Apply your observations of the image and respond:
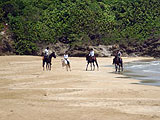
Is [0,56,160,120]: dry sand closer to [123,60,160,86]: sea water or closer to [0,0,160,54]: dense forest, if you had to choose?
[123,60,160,86]: sea water

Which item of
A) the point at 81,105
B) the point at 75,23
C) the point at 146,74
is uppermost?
the point at 75,23

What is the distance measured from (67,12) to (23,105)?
223 feet

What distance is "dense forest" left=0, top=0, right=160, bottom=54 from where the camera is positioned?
218ft

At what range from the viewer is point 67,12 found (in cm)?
7550

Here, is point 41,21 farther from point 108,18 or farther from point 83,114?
point 83,114

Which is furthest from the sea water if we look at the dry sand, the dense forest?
the dense forest

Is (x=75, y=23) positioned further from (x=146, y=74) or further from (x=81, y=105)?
(x=81, y=105)

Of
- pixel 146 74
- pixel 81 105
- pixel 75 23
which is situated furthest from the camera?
pixel 75 23

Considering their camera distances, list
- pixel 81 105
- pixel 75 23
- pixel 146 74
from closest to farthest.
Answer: pixel 81 105, pixel 146 74, pixel 75 23

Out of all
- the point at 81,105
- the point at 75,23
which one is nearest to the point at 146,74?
the point at 81,105

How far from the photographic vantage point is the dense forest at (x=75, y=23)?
6638 cm

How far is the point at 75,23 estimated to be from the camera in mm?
69000

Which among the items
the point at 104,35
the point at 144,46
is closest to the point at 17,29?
the point at 104,35

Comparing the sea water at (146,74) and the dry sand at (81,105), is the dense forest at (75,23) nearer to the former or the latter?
the sea water at (146,74)
